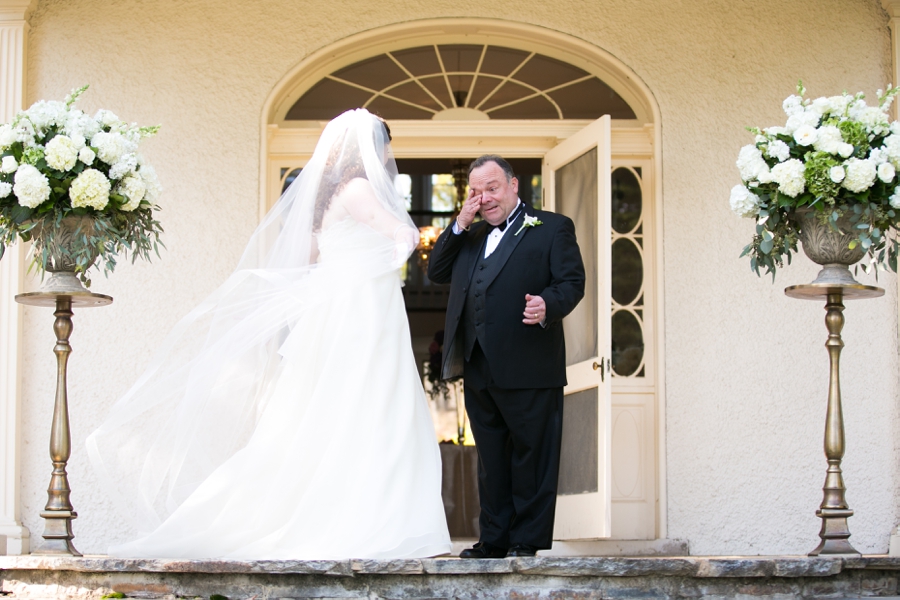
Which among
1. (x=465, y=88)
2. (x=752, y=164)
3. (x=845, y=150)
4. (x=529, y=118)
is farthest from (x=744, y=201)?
(x=465, y=88)

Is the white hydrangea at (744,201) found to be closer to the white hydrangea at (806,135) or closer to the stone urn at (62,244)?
the white hydrangea at (806,135)

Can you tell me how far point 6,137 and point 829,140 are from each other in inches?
155

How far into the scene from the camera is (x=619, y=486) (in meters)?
7.30

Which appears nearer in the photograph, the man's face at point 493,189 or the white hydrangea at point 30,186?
the white hydrangea at point 30,186

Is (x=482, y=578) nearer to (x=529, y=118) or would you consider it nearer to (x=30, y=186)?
(x=30, y=186)

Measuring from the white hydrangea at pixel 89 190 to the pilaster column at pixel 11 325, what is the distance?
75.2 inches

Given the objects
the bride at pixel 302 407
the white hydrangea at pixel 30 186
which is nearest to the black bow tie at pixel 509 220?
the bride at pixel 302 407

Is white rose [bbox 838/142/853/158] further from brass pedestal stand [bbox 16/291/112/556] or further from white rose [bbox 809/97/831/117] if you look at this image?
brass pedestal stand [bbox 16/291/112/556]

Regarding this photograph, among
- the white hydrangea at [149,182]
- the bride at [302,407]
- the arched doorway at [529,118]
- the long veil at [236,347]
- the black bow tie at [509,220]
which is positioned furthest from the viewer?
the arched doorway at [529,118]

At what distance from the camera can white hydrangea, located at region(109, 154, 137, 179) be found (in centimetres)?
555

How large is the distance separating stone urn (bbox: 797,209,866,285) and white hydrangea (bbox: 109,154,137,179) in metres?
3.26

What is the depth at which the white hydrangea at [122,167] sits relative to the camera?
18.2ft

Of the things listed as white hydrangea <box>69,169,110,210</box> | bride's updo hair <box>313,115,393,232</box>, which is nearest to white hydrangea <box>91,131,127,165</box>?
white hydrangea <box>69,169,110,210</box>

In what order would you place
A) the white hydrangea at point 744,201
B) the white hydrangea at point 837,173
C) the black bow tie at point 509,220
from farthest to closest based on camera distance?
the black bow tie at point 509,220
the white hydrangea at point 744,201
the white hydrangea at point 837,173
